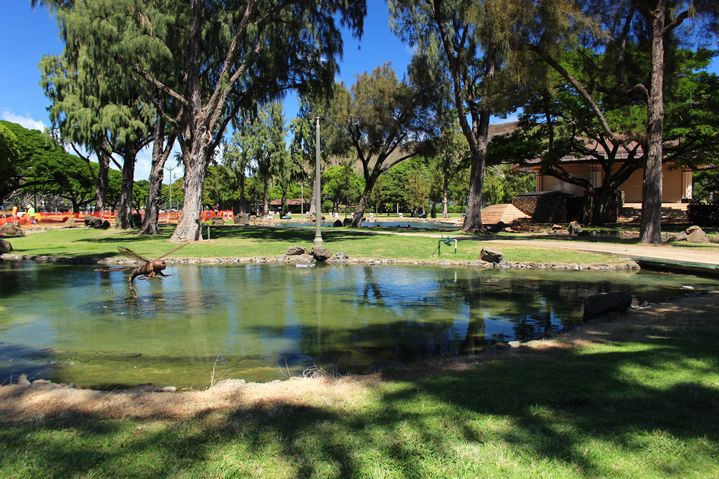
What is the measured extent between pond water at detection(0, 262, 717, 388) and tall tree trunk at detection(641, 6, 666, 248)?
773 centimetres

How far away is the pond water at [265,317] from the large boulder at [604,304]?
0.67m

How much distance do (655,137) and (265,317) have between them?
62.8 feet

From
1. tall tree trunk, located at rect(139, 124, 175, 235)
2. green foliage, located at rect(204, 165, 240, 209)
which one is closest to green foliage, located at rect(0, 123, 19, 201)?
tall tree trunk, located at rect(139, 124, 175, 235)

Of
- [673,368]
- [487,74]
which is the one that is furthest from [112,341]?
[487,74]

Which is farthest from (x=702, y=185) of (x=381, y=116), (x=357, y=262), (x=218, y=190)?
(x=218, y=190)

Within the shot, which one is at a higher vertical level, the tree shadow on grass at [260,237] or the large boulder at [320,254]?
the tree shadow on grass at [260,237]

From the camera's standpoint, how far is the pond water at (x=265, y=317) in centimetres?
706

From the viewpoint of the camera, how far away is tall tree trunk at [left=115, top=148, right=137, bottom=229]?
35831 millimetres

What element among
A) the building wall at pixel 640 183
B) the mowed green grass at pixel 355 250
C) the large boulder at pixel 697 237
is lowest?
the mowed green grass at pixel 355 250

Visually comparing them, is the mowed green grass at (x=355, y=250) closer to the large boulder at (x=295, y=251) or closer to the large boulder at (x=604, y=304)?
the large boulder at (x=295, y=251)

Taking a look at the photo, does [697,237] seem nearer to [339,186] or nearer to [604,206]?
[604,206]

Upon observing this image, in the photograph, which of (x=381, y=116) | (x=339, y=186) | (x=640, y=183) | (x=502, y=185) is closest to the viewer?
(x=381, y=116)

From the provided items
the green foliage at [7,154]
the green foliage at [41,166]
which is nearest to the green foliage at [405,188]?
the green foliage at [41,166]

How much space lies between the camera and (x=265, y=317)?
1005 centimetres
